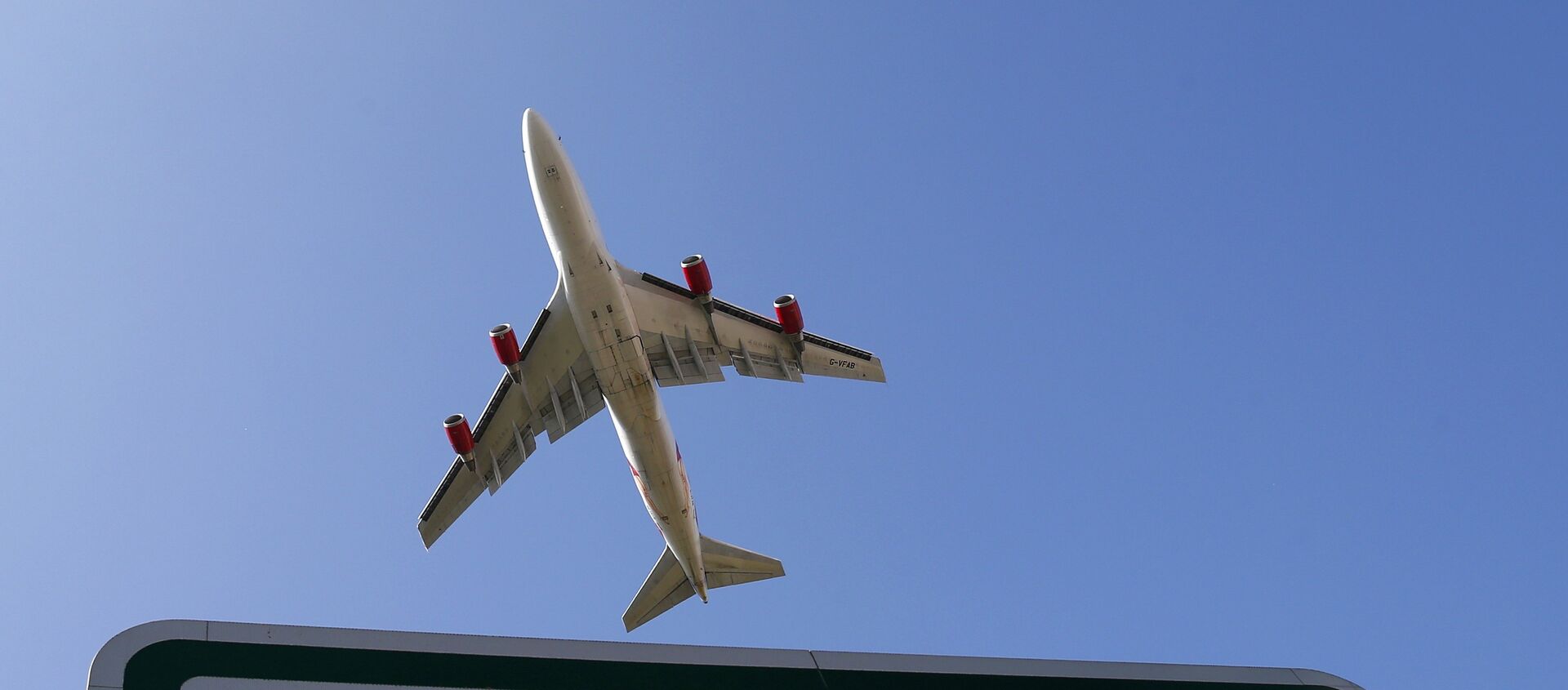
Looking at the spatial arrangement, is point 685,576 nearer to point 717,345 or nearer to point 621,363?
point 717,345

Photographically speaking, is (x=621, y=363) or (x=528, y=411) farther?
(x=528, y=411)

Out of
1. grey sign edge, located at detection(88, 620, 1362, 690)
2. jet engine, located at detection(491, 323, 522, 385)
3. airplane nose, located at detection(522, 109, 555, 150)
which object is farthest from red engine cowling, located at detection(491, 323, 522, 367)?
grey sign edge, located at detection(88, 620, 1362, 690)

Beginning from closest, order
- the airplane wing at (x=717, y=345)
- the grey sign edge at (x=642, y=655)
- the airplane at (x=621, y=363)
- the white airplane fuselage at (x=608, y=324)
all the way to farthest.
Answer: the grey sign edge at (x=642, y=655) < the white airplane fuselage at (x=608, y=324) < the airplane at (x=621, y=363) < the airplane wing at (x=717, y=345)

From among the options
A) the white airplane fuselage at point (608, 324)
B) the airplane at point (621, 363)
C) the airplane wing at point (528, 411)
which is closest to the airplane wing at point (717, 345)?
the airplane at point (621, 363)

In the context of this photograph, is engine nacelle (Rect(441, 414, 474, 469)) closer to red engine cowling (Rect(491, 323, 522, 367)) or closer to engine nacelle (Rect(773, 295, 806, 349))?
red engine cowling (Rect(491, 323, 522, 367))

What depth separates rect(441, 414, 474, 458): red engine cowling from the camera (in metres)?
37.6

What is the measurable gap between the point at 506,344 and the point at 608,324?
15.7 ft

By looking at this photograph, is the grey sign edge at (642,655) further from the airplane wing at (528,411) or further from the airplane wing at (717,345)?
the airplane wing at (528,411)

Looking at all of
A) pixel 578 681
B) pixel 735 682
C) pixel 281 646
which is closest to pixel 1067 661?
pixel 735 682

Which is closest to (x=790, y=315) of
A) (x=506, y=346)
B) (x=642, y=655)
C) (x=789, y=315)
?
(x=789, y=315)

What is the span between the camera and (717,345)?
38.2 metres

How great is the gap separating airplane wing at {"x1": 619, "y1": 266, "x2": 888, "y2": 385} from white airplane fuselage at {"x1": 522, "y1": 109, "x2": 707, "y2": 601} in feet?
4.89

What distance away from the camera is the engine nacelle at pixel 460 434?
37562 millimetres

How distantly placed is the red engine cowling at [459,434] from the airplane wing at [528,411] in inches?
26.3
